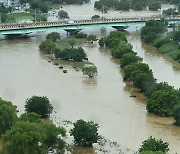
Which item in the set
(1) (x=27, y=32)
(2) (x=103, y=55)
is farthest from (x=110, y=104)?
(1) (x=27, y=32)

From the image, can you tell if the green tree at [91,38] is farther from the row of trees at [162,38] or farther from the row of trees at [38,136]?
the row of trees at [38,136]

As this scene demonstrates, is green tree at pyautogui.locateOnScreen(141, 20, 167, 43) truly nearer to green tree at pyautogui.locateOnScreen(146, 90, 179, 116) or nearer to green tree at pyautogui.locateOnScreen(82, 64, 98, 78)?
green tree at pyautogui.locateOnScreen(82, 64, 98, 78)

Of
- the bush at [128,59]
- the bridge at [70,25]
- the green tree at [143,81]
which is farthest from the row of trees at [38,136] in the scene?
the bridge at [70,25]

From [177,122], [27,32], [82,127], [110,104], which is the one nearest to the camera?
[82,127]

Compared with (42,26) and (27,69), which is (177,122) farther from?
(42,26)

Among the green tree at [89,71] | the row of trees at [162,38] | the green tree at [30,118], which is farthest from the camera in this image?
the row of trees at [162,38]

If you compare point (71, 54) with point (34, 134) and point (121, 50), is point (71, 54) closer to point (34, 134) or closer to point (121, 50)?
point (121, 50)
